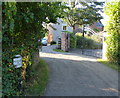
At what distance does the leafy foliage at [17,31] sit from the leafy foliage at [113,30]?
509cm

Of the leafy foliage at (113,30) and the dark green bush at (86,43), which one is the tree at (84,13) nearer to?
the dark green bush at (86,43)

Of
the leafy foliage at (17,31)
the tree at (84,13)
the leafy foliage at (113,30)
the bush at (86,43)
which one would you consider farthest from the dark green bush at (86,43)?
the leafy foliage at (17,31)

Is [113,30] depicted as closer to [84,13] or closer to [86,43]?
[86,43]

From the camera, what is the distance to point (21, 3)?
9.14ft

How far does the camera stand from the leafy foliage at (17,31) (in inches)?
90.7

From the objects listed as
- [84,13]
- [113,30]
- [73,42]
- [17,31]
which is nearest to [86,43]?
[73,42]

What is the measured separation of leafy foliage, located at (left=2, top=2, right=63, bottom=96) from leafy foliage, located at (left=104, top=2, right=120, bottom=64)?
16.7ft

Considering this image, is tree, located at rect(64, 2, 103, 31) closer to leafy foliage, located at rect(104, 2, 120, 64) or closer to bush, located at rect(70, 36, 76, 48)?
bush, located at rect(70, 36, 76, 48)

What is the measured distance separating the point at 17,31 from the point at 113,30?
658 centimetres

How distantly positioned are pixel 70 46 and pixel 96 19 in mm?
6818

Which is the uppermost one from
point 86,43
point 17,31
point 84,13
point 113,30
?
point 84,13

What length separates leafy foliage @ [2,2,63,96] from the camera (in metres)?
2.30

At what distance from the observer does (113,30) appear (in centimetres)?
815

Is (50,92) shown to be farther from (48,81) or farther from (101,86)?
(101,86)
